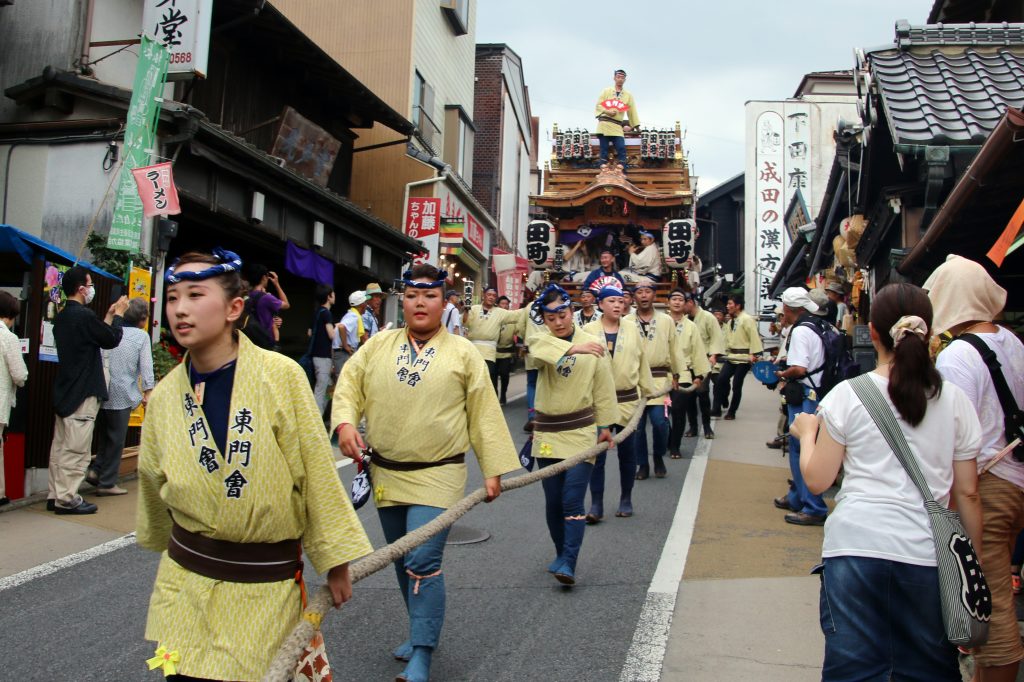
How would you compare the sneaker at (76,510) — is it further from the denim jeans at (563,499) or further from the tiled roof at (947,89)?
the tiled roof at (947,89)

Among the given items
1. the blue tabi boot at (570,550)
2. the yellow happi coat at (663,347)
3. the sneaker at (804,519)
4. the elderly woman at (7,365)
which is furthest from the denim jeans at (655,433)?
the elderly woman at (7,365)

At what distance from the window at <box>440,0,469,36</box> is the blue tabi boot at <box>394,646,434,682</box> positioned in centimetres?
2374

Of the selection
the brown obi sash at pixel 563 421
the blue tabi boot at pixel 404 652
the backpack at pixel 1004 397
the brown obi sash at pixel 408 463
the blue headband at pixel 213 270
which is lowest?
the blue tabi boot at pixel 404 652

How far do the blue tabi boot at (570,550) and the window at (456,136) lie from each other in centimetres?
2144

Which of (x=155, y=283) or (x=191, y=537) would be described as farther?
(x=155, y=283)

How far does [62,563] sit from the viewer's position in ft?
19.1

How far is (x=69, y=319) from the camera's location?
7309 millimetres

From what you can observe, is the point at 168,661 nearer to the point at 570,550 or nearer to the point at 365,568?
the point at 365,568

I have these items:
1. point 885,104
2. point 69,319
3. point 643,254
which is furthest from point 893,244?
point 643,254

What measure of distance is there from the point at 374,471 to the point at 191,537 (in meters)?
1.58

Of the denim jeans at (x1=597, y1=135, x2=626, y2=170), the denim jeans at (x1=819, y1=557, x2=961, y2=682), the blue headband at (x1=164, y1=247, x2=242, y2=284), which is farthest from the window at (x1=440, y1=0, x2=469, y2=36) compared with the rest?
the denim jeans at (x1=819, y1=557, x2=961, y2=682)

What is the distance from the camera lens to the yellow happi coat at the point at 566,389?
601 centimetres

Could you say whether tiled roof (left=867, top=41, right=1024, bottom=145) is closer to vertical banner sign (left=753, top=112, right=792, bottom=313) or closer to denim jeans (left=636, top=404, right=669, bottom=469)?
denim jeans (left=636, top=404, right=669, bottom=469)

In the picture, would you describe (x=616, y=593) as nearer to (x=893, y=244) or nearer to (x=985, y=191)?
(x=985, y=191)
